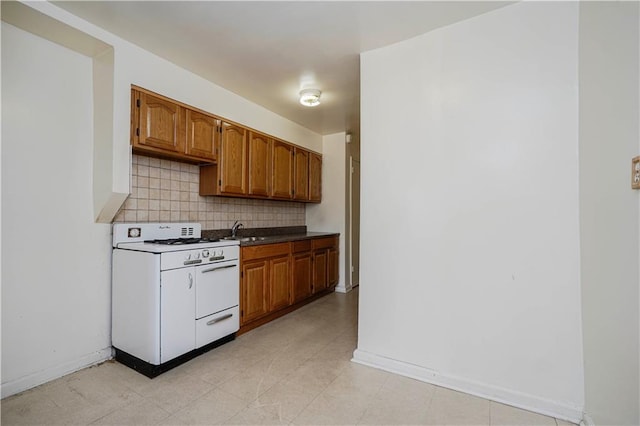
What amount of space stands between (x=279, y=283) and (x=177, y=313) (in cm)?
124

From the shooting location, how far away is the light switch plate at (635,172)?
3.95 feet

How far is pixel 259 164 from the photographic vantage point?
345 cm

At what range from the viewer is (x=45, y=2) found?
6.07 ft

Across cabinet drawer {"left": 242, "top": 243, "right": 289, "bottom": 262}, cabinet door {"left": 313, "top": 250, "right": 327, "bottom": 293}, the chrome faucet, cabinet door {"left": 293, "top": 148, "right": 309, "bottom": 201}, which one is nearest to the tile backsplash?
the chrome faucet

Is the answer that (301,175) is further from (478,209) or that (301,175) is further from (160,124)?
(478,209)

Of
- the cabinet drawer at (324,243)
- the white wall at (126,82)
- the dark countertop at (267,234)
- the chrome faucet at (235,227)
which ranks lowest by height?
the cabinet drawer at (324,243)

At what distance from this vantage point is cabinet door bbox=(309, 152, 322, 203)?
14.5 ft

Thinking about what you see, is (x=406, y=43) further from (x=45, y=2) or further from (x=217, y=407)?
(x=217, y=407)

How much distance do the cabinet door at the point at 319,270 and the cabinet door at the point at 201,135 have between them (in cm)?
182

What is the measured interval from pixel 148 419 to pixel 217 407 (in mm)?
357

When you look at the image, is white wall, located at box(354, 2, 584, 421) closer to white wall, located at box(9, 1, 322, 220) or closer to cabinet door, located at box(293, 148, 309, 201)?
white wall, located at box(9, 1, 322, 220)

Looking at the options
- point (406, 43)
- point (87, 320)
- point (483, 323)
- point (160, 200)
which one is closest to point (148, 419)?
point (87, 320)

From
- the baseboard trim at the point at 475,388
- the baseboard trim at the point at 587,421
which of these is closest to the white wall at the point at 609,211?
the baseboard trim at the point at 587,421

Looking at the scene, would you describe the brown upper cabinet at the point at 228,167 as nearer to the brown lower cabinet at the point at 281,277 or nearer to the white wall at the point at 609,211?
the brown lower cabinet at the point at 281,277
